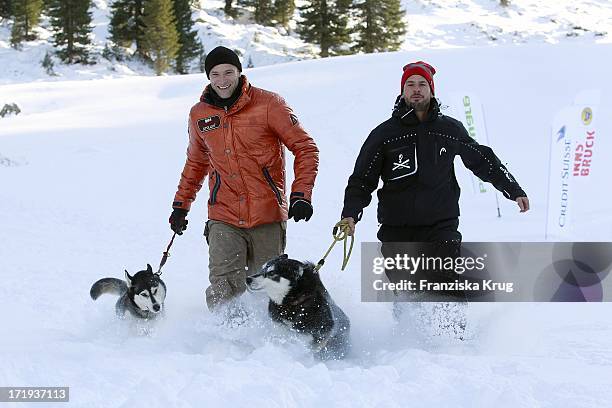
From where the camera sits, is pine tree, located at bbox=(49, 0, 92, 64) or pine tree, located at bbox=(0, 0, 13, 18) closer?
pine tree, located at bbox=(49, 0, 92, 64)

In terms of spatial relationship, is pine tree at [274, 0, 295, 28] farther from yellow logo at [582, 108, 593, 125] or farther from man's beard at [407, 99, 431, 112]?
man's beard at [407, 99, 431, 112]

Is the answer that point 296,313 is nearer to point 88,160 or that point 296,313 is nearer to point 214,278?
point 214,278

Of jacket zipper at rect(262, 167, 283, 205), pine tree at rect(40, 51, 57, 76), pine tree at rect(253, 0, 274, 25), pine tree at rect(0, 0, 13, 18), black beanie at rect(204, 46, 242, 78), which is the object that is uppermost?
pine tree at rect(253, 0, 274, 25)

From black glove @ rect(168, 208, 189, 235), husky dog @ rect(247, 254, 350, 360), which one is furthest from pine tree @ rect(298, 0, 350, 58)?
husky dog @ rect(247, 254, 350, 360)

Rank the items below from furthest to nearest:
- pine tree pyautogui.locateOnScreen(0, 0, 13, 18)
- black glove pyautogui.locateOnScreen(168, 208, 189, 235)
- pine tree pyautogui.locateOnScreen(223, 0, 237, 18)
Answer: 1. pine tree pyautogui.locateOnScreen(223, 0, 237, 18)
2. pine tree pyautogui.locateOnScreen(0, 0, 13, 18)
3. black glove pyautogui.locateOnScreen(168, 208, 189, 235)

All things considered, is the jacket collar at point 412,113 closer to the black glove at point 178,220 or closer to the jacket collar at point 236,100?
the jacket collar at point 236,100

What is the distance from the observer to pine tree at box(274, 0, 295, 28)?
37406 mm

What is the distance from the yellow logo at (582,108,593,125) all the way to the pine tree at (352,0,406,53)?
26.0m

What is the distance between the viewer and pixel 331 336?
375 centimetres

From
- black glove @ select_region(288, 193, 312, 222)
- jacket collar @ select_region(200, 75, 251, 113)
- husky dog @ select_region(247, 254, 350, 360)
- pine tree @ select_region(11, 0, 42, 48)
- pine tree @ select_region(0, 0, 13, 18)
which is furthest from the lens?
Answer: pine tree @ select_region(0, 0, 13, 18)

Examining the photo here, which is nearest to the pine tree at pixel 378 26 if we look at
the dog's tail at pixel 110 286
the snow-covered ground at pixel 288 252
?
the snow-covered ground at pixel 288 252

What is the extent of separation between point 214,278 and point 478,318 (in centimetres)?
181

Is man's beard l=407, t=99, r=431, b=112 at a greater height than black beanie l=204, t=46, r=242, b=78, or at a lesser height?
lesser

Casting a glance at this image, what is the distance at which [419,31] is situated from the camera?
38.1m
